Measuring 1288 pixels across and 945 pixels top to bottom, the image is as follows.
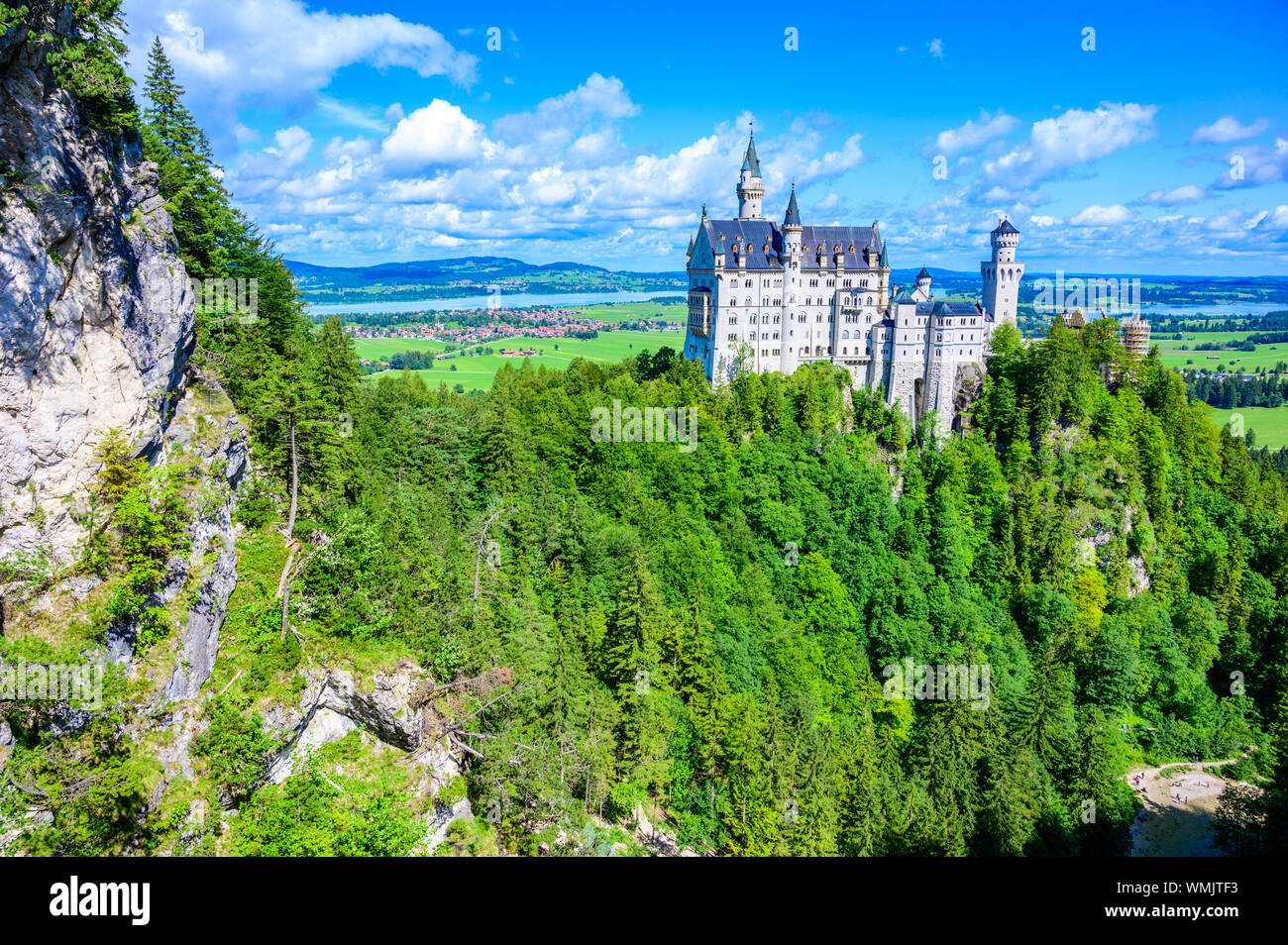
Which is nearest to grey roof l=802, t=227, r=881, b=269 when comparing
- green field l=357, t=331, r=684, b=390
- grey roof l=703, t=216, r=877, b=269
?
grey roof l=703, t=216, r=877, b=269

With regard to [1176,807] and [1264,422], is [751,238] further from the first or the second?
[1264,422]

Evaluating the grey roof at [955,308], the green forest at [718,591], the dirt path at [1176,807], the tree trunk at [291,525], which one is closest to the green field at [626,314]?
the green forest at [718,591]

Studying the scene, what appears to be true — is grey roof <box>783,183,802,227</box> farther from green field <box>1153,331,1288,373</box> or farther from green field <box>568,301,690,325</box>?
green field <box>1153,331,1288,373</box>

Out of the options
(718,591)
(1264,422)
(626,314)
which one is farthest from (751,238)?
(626,314)

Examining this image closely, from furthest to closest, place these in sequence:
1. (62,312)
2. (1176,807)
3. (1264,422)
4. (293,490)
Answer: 1. (1264,422)
2. (1176,807)
3. (293,490)
4. (62,312)
